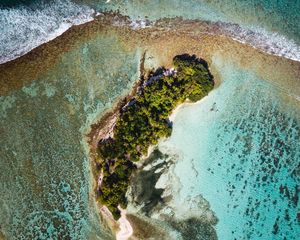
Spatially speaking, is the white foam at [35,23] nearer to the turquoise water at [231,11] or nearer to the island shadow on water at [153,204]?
the turquoise water at [231,11]

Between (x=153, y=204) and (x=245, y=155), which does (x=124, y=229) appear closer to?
(x=153, y=204)

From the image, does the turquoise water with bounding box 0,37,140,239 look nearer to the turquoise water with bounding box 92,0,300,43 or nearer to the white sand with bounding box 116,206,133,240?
the white sand with bounding box 116,206,133,240

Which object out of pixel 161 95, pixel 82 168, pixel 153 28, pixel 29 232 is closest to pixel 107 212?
pixel 82 168

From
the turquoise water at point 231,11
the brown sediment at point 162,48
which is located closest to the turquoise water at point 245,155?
the brown sediment at point 162,48

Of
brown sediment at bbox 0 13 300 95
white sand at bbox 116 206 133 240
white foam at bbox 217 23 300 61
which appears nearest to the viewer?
white sand at bbox 116 206 133 240

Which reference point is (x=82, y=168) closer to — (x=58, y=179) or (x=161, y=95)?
(x=58, y=179)

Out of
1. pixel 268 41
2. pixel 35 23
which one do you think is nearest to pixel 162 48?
pixel 268 41

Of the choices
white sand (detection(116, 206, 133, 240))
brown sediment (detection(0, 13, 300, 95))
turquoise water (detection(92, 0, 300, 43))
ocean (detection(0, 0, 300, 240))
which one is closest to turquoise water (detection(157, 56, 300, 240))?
ocean (detection(0, 0, 300, 240))
